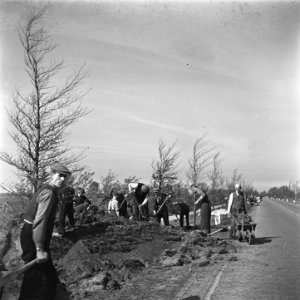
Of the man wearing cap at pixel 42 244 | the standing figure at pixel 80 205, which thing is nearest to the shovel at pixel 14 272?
the man wearing cap at pixel 42 244

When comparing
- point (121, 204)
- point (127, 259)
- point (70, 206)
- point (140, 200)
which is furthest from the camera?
point (121, 204)

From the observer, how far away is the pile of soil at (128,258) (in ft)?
22.2

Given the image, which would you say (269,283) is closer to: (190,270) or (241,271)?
(241,271)

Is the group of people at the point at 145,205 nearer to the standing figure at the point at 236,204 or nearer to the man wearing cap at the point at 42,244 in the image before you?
the standing figure at the point at 236,204

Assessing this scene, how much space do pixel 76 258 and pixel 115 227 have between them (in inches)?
127

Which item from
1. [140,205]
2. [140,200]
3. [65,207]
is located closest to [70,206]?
[65,207]

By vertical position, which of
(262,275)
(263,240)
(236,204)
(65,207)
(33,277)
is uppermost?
(236,204)

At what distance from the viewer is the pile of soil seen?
22.2 ft

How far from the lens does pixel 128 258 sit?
9.12m

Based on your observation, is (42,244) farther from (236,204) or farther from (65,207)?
(236,204)

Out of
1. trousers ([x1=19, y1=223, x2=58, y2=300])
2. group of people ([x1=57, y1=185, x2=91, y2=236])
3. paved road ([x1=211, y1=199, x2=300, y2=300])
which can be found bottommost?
paved road ([x1=211, y1=199, x2=300, y2=300])

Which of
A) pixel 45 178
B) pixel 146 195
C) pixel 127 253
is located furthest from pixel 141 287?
pixel 146 195

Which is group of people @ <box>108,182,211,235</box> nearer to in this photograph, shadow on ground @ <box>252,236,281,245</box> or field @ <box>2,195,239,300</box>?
field @ <box>2,195,239,300</box>

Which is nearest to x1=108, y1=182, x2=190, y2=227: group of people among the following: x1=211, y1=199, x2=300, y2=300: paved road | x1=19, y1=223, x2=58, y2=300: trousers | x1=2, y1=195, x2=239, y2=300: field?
x1=2, y1=195, x2=239, y2=300: field
